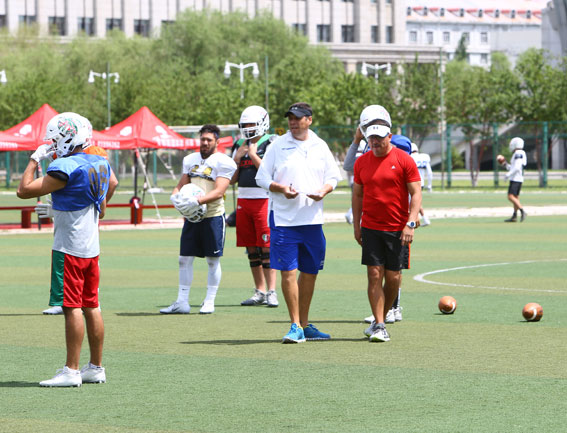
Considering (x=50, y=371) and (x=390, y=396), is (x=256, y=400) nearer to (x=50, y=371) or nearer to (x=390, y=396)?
(x=390, y=396)

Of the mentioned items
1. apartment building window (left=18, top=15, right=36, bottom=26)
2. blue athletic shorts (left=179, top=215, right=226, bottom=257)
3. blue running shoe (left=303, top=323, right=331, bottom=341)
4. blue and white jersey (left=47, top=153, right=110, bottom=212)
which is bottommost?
blue running shoe (left=303, top=323, right=331, bottom=341)

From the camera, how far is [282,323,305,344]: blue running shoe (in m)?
10.5

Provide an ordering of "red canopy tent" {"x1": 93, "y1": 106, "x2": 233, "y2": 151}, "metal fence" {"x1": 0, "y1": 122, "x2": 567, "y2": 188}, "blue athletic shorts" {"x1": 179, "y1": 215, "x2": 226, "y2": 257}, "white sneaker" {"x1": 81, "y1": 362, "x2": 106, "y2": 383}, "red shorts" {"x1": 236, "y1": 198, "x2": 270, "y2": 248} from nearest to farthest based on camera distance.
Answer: "white sneaker" {"x1": 81, "y1": 362, "x2": 106, "y2": 383} < "blue athletic shorts" {"x1": 179, "y1": 215, "x2": 226, "y2": 257} < "red shorts" {"x1": 236, "y1": 198, "x2": 270, "y2": 248} < "red canopy tent" {"x1": 93, "y1": 106, "x2": 233, "y2": 151} < "metal fence" {"x1": 0, "y1": 122, "x2": 567, "y2": 188}

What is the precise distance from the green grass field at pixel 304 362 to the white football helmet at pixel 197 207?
3.42ft

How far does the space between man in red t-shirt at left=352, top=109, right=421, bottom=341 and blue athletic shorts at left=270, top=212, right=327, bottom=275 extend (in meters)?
0.38

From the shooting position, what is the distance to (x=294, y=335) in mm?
10477

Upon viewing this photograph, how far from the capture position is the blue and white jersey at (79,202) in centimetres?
839

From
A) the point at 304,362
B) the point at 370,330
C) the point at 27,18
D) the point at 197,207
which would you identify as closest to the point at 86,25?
the point at 27,18

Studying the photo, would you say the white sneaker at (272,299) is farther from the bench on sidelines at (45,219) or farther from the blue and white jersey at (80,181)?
the bench on sidelines at (45,219)

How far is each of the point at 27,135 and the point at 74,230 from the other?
87.3 ft

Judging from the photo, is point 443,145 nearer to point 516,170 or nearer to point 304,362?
point 516,170

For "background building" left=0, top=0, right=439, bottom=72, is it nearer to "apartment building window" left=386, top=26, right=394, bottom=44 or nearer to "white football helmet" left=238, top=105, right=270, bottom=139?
"apartment building window" left=386, top=26, right=394, bottom=44

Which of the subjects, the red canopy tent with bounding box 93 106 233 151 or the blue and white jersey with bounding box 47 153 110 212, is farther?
the red canopy tent with bounding box 93 106 233 151

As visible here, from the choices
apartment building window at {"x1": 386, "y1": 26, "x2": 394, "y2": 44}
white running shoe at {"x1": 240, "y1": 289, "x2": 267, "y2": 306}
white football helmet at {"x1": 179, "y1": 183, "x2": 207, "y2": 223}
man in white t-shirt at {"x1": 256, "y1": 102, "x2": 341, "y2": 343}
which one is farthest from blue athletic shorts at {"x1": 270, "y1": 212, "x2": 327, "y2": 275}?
apartment building window at {"x1": 386, "y1": 26, "x2": 394, "y2": 44}
